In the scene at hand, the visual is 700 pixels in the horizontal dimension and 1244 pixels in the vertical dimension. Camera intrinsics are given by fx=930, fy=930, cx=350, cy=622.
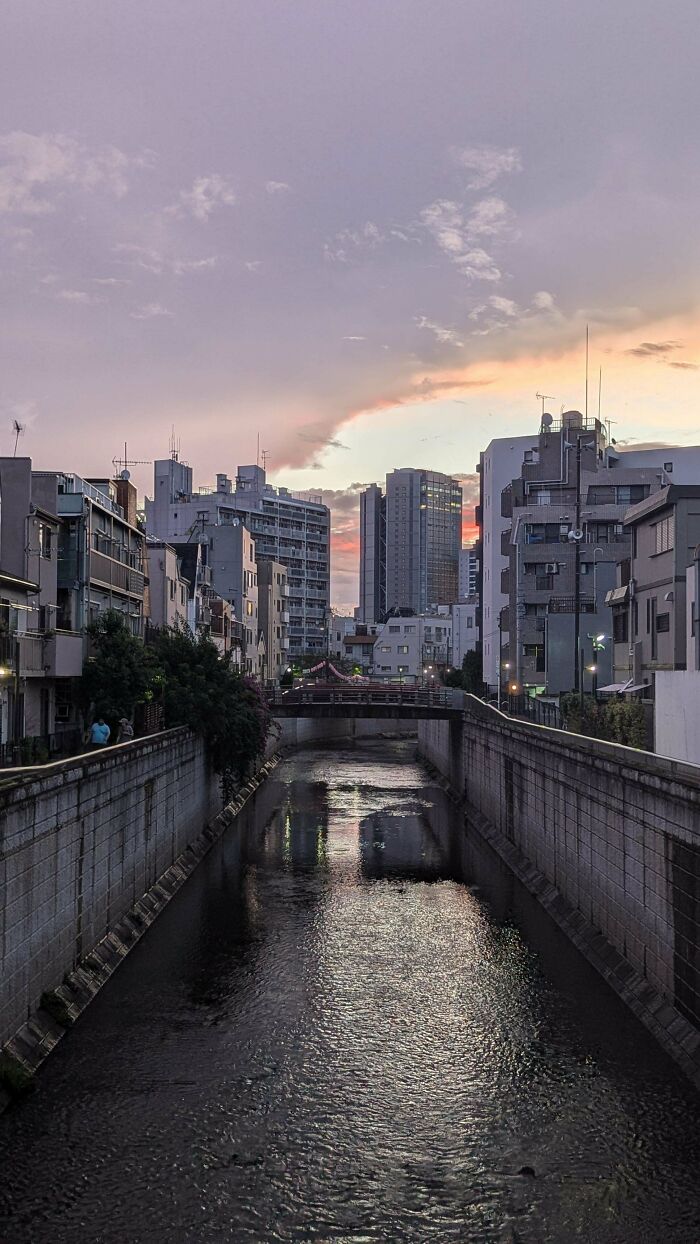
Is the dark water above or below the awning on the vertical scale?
below

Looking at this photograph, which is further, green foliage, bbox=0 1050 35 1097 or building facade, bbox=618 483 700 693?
building facade, bbox=618 483 700 693

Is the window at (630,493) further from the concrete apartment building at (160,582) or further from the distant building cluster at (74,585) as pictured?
the concrete apartment building at (160,582)

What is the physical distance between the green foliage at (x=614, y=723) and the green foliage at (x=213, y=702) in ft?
57.6

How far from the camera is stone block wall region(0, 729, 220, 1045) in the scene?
19.3m

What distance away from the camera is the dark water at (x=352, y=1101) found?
15.6 metres

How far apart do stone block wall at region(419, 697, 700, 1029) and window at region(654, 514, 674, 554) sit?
11.9 m

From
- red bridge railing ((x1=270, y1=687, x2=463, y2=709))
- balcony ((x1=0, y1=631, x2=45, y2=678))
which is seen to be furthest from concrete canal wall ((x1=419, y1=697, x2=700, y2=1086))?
red bridge railing ((x1=270, y1=687, x2=463, y2=709))

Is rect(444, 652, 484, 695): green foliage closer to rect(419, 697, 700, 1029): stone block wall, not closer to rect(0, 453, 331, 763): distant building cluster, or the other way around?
rect(0, 453, 331, 763): distant building cluster

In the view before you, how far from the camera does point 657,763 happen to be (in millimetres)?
22938

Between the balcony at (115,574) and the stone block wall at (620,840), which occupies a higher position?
the balcony at (115,574)

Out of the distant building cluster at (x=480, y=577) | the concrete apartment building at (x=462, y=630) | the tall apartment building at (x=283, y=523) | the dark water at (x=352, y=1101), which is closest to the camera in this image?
the dark water at (x=352, y=1101)

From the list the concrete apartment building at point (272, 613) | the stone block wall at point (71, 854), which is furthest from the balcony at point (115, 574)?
the concrete apartment building at point (272, 613)

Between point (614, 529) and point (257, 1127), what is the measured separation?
65283 mm

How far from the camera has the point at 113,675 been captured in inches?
1548
